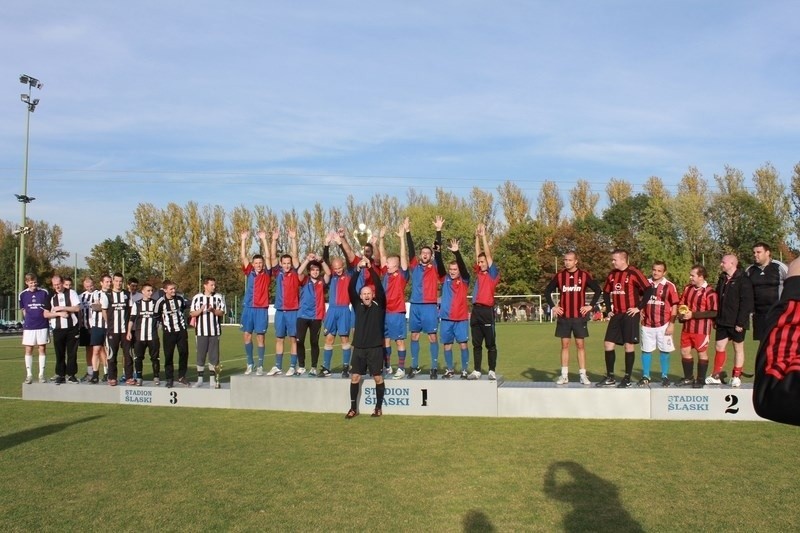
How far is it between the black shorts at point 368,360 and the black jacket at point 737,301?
5.37 m

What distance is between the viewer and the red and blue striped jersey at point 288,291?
1319cm

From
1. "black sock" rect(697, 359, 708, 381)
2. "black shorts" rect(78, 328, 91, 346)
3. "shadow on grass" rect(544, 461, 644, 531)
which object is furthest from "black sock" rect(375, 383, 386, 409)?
"black shorts" rect(78, 328, 91, 346)

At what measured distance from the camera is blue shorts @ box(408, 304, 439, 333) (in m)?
12.4

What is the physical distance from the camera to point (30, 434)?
998 centimetres

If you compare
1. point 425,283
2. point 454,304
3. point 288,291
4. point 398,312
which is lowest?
point 398,312

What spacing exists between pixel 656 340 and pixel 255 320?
7196mm

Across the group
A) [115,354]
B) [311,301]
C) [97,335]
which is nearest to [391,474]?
[311,301]

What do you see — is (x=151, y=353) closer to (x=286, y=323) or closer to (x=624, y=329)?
(x=286, y=323)

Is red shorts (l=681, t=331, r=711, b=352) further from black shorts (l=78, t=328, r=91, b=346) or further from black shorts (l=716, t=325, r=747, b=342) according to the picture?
black shorts (l=78, t=328, r=91, b=346)

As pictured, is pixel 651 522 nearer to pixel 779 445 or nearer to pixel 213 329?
pixel 779 445

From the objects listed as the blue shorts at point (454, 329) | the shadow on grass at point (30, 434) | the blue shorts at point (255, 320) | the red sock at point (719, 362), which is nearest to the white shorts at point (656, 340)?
the red sock at point (719, 362)

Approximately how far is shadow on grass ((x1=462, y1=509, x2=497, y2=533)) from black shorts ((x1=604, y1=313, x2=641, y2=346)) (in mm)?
5768

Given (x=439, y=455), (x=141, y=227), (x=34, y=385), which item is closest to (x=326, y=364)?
(x=439, y=455)

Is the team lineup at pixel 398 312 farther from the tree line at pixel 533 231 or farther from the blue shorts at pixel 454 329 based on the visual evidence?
the tree line at pixel 533 231
